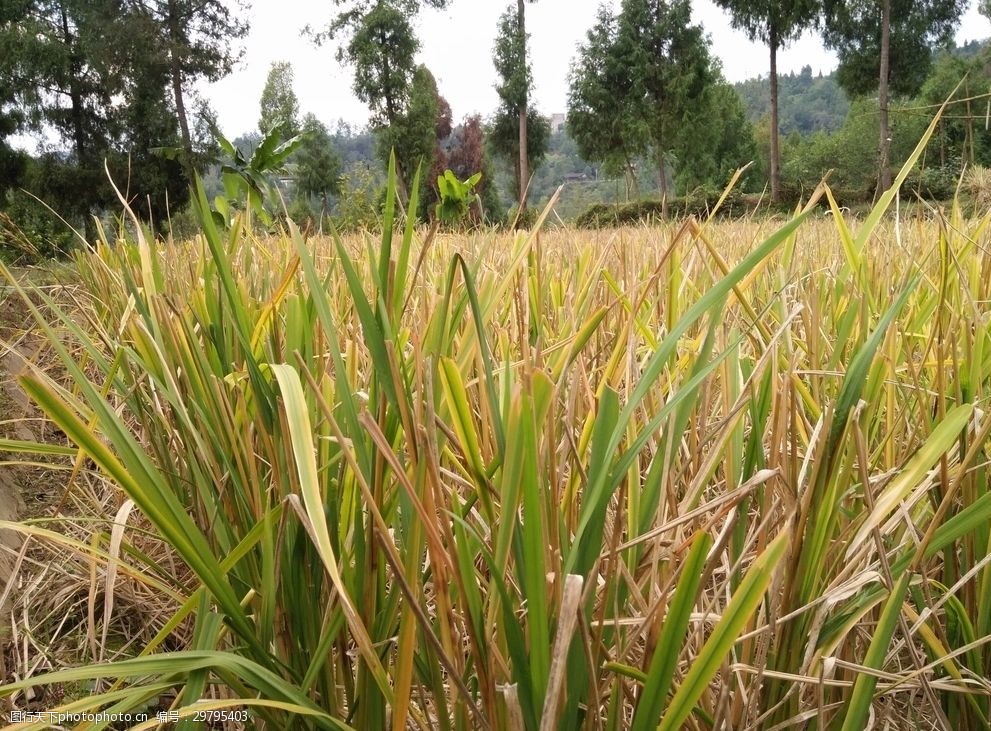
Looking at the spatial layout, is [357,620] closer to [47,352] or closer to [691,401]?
[691,401]

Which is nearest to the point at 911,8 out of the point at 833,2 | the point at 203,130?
the point at 833,2

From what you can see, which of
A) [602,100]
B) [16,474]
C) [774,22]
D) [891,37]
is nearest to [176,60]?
[602,100]

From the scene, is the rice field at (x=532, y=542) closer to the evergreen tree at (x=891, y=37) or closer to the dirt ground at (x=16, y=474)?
the dirt ground at (x=16, y=474)

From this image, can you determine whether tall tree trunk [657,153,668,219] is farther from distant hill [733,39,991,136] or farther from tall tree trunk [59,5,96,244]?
distant hill [733,39,991,136]

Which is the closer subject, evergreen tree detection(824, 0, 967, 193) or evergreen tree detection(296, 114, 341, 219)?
evergreen tree detection(824, 0, 967, 193)

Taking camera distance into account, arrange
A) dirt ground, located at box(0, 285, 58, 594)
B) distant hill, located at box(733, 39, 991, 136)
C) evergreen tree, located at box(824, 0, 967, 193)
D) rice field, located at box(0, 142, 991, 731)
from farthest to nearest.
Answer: distant hill, located at box(733, 39, 991, 136) → evergreen tree, located at box(824, 0, 967, 193) → dirt ground, located at box(0, 285, 58, 594) → rice field, located at box(0, 142, 991, 731)

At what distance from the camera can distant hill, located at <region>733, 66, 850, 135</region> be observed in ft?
148

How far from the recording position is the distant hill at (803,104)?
45.2 metres

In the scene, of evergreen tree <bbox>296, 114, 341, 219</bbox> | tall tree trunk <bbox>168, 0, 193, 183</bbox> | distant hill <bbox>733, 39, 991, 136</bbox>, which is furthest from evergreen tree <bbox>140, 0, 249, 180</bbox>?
distant hill <bbox>733, 39, 991, 136</bbox>

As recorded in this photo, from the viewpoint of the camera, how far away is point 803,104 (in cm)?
5216

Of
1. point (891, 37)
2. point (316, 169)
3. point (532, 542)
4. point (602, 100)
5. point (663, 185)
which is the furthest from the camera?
point (316, 169)

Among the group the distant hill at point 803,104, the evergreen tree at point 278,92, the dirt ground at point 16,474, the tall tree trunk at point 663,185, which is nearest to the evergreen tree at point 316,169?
the evergreen tree at point 278,92

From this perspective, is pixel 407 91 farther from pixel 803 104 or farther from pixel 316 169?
pixel 803 104

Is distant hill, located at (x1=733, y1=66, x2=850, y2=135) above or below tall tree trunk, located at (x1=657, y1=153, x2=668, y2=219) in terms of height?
above
